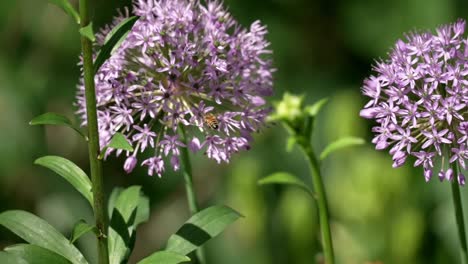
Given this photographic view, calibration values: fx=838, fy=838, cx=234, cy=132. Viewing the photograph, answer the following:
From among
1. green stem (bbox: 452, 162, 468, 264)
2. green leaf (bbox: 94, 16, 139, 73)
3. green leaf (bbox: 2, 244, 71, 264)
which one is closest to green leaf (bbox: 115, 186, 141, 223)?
green leaf (bbox: 2, 244, 71, 264)

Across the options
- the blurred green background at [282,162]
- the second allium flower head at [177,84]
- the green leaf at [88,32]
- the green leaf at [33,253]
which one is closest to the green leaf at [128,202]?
the second allium flower head at [177,84]

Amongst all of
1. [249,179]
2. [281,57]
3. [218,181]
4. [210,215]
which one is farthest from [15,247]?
[281,57]

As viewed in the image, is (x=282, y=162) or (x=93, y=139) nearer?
(x=93, y=139)

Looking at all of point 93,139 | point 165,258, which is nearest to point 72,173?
point 93,139

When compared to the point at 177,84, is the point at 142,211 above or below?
below

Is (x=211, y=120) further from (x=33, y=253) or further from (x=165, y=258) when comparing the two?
(x=33, y=253)

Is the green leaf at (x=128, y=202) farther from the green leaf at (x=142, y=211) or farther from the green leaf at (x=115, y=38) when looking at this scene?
the green leaf at (x=115, y=38)

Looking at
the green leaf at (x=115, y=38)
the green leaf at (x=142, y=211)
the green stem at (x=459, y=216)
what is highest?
the green leaf at (x=115, y=38)
